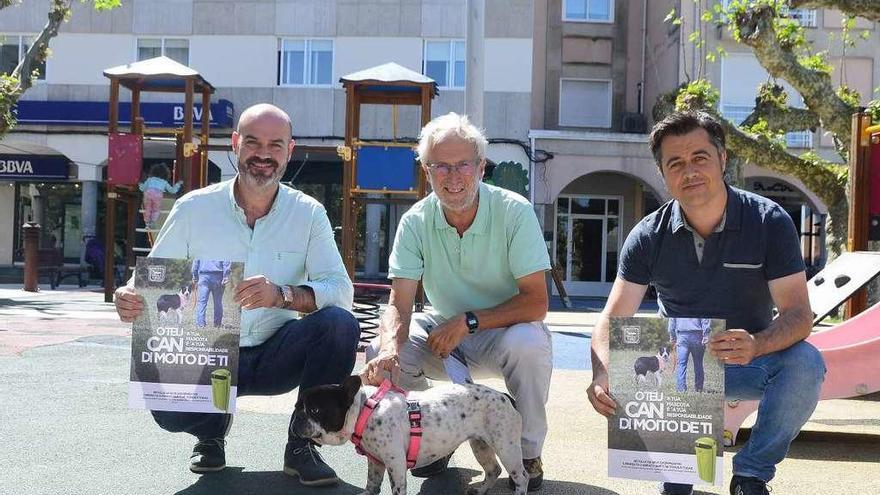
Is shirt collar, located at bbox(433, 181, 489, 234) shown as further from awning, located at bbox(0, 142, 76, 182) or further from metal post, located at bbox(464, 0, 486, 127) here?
awning, located at bbox(0, 142, 76, 182)

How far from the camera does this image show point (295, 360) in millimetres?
3510

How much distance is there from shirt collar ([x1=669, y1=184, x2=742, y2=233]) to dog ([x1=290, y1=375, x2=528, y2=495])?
3.08 feet

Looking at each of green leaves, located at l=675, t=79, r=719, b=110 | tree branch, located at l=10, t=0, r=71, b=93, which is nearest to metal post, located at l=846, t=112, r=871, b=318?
green leaves, located at l=675, t=79, r=719, b=110

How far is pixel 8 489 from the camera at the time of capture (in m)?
3.24

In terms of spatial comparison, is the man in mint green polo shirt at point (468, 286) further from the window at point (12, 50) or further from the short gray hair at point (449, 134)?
the window at point (12, 50)

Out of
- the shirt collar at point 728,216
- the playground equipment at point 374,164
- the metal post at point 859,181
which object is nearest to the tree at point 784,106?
the metal post at point 859,181

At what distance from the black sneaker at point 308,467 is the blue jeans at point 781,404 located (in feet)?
5.16

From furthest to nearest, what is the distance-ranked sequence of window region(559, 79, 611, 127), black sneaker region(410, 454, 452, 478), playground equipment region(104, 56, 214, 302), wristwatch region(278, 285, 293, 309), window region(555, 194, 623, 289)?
window region(559, 79, 611, 127)
window region(555, 194, 623, 289)
playground equipment region(104, 56, 214, 302)
black sneaker region(410, 454, 452, 478)
wristwatch region(278, 285, 293, 309)

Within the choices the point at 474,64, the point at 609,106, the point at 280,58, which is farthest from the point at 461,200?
the point at 609,106

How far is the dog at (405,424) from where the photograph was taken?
2.97 metres

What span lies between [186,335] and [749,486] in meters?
2.11

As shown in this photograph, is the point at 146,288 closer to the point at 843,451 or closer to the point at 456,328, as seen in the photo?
the point at 456,328

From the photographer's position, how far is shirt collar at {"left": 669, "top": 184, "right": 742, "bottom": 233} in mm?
3152

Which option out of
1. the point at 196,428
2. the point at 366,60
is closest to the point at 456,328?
the point at 196,428
